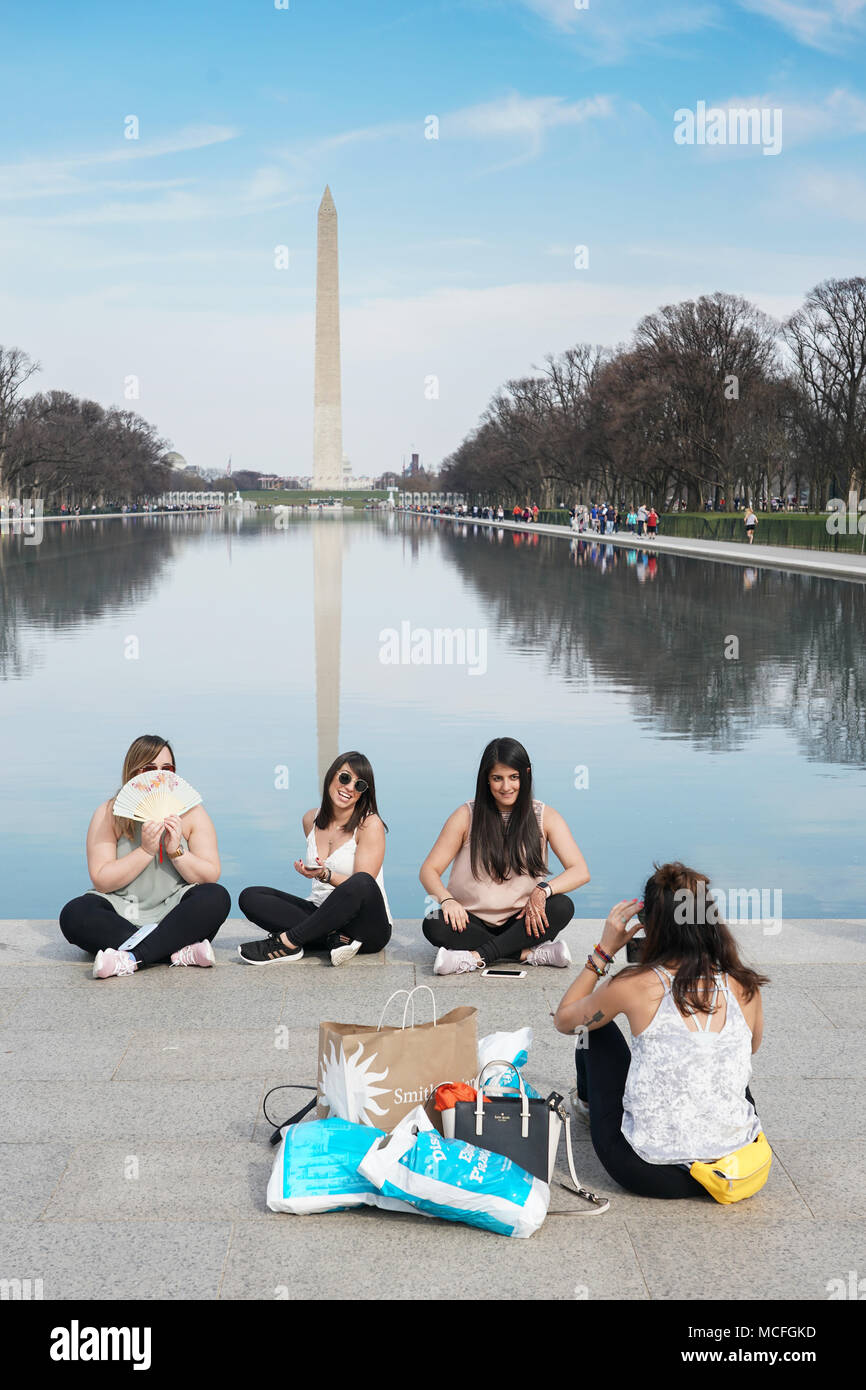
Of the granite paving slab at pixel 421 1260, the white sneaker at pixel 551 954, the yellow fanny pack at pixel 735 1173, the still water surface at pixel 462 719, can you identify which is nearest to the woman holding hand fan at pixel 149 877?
the white sneaker at pixel 551 954

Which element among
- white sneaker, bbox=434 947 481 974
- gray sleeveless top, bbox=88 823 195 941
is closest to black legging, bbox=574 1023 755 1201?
white sneaker, bbox=434 947 481 974

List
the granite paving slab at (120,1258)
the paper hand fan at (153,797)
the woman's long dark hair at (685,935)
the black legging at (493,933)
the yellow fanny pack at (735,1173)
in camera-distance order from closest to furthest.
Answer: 1. the granite paving slab at (120,1258)
2. the woman's long dark hair at (685,935)
3. the yellow fanny pack at (735,1173)
4. the paper hand fan at (153,797)
5. the black legging at (493,933)

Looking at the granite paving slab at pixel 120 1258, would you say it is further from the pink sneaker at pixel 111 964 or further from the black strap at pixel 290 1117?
the pink sneaker at pixel 111 964

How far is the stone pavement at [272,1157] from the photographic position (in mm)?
4109

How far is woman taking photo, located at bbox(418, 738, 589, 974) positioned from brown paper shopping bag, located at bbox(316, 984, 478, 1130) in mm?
2245

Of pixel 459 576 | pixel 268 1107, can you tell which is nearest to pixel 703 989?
pixel 268 1107

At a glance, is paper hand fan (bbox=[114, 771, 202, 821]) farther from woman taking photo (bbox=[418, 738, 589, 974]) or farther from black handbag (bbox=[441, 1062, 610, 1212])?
black handbag (bbox=[441, 1062, 610, 1212])

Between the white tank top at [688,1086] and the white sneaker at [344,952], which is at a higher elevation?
the white tank top at [688,1086]

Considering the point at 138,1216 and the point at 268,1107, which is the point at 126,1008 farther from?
the point at 138,1216

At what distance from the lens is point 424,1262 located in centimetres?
417

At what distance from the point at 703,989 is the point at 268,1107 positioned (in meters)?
1.76

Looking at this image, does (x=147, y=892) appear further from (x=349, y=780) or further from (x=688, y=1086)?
(x=688, y=1086)

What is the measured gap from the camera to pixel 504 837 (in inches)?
283

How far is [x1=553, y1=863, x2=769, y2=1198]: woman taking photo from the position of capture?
4.44 metres
